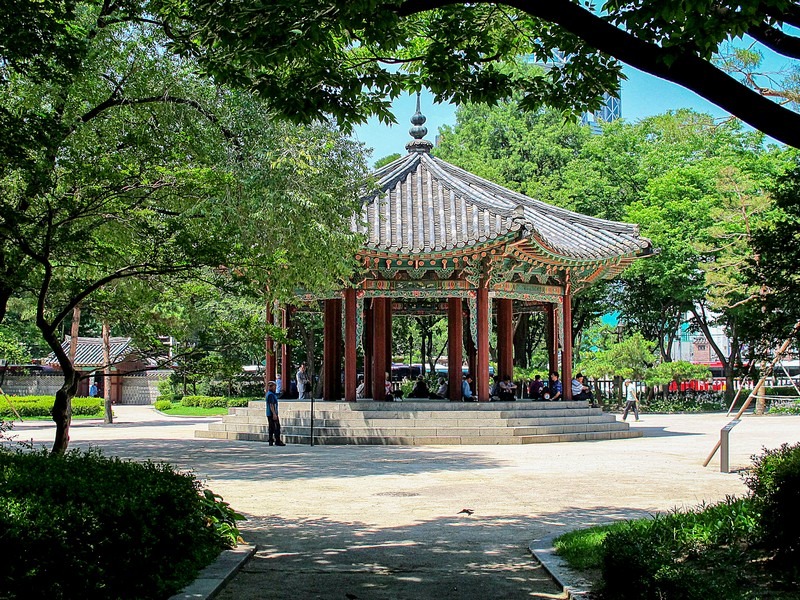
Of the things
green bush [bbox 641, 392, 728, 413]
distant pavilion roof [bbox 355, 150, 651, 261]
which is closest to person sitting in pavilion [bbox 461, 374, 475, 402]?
distant pavilion roof [bbox 355, 150, 651, 261]

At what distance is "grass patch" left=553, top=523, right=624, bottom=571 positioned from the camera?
23.6 ft

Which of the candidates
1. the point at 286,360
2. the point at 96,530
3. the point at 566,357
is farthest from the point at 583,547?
the point at 286,360

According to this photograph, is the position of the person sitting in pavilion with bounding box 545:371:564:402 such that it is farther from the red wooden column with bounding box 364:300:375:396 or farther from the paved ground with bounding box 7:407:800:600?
the red wooden column with bounding box 364:300:375:396

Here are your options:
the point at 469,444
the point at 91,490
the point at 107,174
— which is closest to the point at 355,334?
the point at 469,444

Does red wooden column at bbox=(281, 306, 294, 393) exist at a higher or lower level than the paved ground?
higher

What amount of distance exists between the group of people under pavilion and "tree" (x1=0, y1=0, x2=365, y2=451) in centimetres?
697

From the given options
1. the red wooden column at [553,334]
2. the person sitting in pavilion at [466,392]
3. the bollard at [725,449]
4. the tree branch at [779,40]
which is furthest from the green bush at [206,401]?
the tree branch at [779,40]

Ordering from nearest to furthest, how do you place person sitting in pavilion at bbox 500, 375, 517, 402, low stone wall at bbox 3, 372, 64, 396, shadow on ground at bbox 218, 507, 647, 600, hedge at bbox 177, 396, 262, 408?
shadow on ground at bbox 218, 507, 647, 600
person sitting in pavilion at bbox 500, 375, 517, 402
hedge at bbox 177, 396, 262, 408
low stone wall at bbox 3, 372, 64, 396

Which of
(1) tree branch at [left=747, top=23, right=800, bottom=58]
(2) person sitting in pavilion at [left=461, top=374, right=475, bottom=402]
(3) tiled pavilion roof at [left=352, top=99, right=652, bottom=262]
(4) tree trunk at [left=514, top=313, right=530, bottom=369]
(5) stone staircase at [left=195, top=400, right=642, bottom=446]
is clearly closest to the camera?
(1) tree branch at [left=747, top=23, right=800, bottom=58]

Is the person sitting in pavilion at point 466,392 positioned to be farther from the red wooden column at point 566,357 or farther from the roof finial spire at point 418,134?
the roof finial spire at point 418,134

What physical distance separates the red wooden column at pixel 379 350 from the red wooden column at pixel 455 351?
1.85 metres

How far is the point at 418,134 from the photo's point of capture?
2772 centimetres

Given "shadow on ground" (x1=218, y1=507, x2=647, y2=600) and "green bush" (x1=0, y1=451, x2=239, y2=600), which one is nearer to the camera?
"green bush" (x1=0, y1=451, x2=239, y2=600)

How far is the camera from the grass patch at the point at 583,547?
7191 mm
